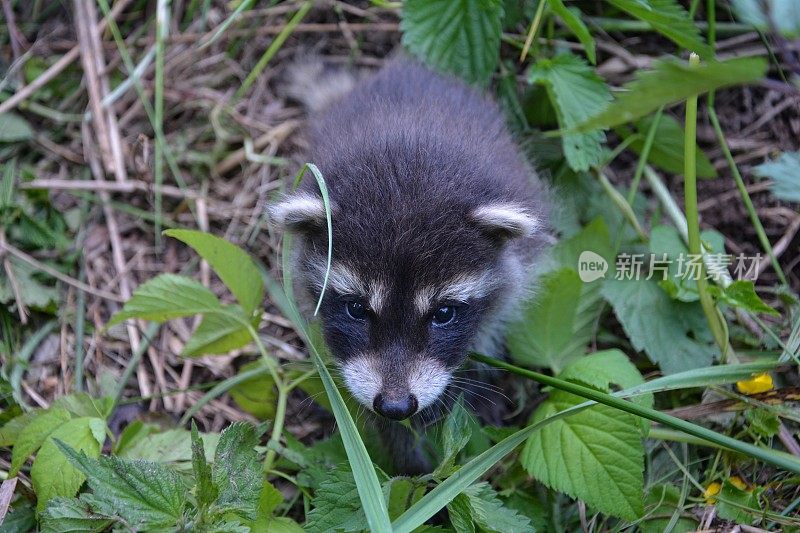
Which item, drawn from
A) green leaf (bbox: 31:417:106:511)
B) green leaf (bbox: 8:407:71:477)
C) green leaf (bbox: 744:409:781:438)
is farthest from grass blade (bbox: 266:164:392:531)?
green leaf (bbox: 744:409:781:438)

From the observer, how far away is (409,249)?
3373 millimetres

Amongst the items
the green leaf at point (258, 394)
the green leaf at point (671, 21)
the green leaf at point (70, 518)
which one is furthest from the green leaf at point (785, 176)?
the green leaf at point (70, 518)

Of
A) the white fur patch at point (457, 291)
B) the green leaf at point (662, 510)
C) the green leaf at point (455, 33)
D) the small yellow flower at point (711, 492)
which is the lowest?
the green leaf at point (662, 510)

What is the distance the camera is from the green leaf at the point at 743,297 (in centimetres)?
373

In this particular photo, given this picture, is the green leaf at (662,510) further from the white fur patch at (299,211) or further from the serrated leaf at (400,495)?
the white fur patch at (299,211)

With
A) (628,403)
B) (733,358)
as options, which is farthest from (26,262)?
(733,358)

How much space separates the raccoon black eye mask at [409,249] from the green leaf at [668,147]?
4.11 ft

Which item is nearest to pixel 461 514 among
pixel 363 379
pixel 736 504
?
pixel 363 379

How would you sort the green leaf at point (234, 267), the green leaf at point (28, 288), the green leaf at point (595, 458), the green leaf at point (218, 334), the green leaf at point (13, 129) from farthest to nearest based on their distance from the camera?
1. the green leaf at point (13, 129)
2. the green leaf at point (28, 288)
3. the green leaf at point (218, 334)
4. the green leaf at point (234, 267)
5. the green leaf at point (595, 458)

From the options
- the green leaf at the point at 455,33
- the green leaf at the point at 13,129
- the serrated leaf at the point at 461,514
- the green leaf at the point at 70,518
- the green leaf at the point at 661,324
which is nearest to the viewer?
the green leaf at the point at 70,518

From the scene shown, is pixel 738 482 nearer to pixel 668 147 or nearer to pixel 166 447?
pixel 668 147

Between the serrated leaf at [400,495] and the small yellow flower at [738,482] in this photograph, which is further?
the small yellow flower at [738,482]

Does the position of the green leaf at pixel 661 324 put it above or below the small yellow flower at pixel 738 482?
above

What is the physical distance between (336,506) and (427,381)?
2.23 ft
